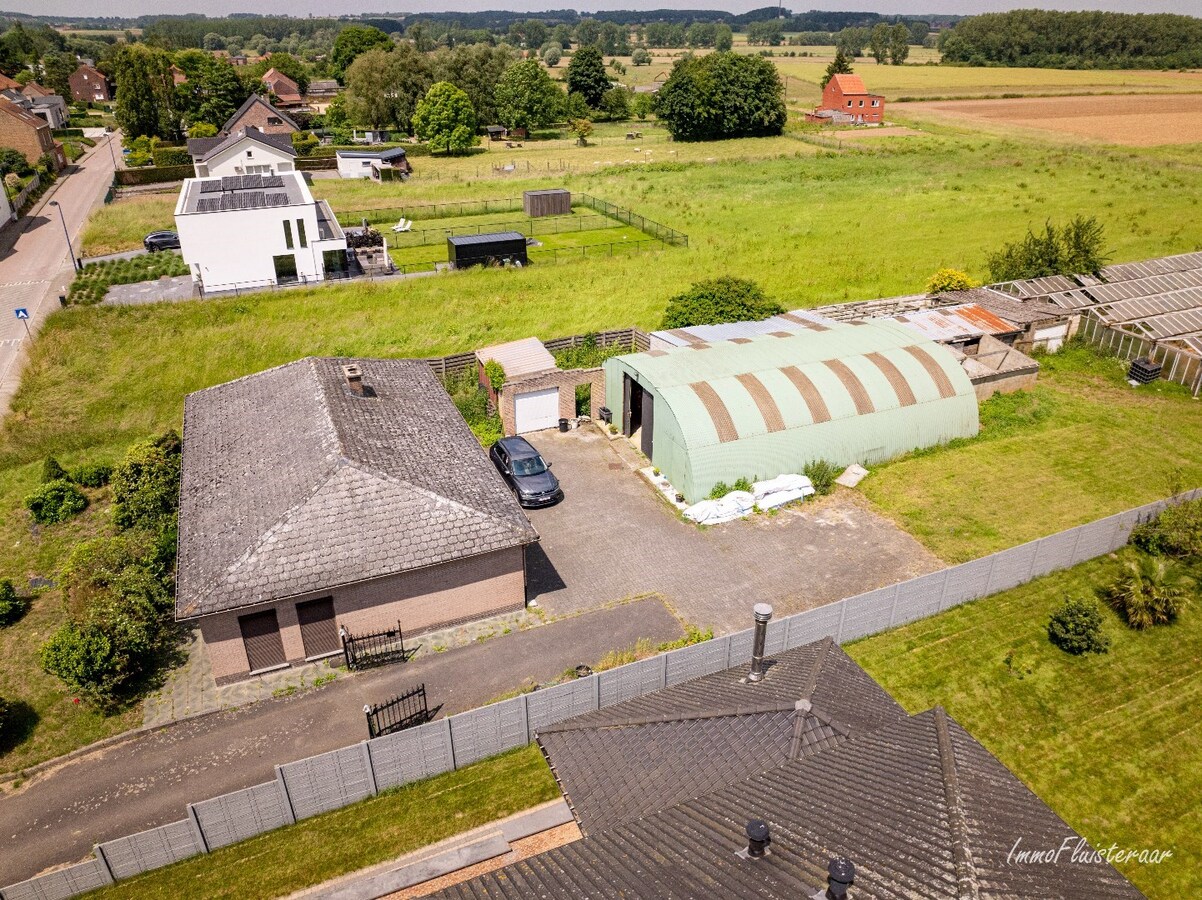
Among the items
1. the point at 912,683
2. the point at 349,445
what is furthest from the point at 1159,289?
the point at 349,445

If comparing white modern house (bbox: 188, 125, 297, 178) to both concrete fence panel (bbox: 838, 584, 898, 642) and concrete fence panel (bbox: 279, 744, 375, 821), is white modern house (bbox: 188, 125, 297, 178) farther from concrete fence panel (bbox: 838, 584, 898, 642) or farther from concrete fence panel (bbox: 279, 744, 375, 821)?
concrete fence panel (bbox: 838, 584, 898, 642)

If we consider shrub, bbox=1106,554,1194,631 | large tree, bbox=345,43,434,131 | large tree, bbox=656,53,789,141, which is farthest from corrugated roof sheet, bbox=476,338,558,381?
large tree, bbox=345,43,434,131

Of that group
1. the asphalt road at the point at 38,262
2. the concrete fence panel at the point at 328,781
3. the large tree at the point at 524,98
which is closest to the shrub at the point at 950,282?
the concrete fence panel at the point at 328,781

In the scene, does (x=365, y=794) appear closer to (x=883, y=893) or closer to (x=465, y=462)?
(x=465, y=462)

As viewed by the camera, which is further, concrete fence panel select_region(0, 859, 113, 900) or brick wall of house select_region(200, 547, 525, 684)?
brick wall of house select_region(200, 547, 525, 684)

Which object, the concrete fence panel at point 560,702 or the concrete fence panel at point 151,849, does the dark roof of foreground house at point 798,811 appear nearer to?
the concrete fence panel at point 560,702
